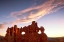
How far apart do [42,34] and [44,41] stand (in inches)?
86.5

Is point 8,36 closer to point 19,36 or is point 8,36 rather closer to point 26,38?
point 19,36

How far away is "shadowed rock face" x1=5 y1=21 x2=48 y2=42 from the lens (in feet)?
112

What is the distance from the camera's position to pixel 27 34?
35.7 m

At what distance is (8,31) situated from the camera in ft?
130

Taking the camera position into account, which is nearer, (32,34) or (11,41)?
(32,34)

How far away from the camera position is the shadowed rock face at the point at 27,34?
112 ft

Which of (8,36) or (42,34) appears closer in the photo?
(42,34)

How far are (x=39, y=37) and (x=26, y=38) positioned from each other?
13.7 ft

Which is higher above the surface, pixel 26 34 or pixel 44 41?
pixel 26 34

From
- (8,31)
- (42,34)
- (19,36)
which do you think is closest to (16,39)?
(19,36)

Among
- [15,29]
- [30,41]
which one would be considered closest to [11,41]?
[15,29]

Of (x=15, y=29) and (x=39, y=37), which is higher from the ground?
(x=15, y=29)

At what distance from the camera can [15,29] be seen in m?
40.4

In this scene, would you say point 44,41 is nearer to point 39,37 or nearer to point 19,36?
point 39,37
